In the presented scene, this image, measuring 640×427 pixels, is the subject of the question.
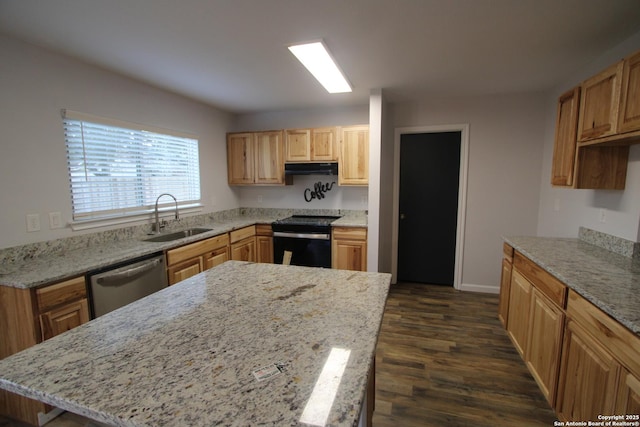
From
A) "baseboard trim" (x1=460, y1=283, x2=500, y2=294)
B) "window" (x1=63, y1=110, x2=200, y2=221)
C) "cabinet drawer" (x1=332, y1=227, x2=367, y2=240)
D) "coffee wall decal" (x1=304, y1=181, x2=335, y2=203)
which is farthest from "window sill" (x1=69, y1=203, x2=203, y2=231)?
"baseboard trim" (x1=460, y1=283, x2=500, y2=294)

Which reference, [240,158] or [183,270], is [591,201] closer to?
[183,270]

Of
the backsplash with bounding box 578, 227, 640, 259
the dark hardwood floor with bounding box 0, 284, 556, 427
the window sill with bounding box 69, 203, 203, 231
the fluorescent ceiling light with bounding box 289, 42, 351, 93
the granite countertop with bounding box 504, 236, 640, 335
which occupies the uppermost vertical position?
the fluorescent ceiling light with bounding box 289, 42, 351, 93

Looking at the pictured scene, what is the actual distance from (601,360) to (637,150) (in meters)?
1.55

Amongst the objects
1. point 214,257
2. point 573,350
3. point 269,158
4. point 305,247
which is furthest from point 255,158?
point 573,350

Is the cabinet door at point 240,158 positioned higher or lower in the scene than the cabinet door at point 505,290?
higher

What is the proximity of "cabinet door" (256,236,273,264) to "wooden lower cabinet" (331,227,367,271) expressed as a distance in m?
0.92

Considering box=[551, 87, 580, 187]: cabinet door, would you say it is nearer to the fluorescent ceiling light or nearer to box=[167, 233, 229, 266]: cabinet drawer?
the fluorescent ceiling light

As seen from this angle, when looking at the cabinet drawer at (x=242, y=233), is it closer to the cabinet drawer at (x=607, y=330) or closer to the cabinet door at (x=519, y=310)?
the cabinet door at (x=519, y=310)

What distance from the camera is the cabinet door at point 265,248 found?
13.0 feet

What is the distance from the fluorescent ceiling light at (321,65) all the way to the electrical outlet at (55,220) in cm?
227

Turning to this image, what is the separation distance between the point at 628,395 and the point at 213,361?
63.5 inches

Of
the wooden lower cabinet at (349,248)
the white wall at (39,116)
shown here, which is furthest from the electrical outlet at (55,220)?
the wooden lower cabinet at (349,248)

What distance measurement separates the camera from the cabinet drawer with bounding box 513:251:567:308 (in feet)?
5.38

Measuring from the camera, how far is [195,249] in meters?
2.89
